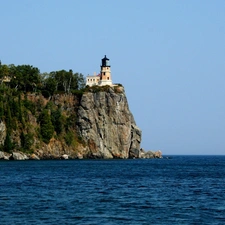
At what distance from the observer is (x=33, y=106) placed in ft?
532

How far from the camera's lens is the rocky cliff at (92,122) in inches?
6289

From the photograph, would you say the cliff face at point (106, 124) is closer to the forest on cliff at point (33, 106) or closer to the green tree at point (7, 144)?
the forest on cliff at point (33, 106)

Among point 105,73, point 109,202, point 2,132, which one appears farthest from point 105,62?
point 109,202

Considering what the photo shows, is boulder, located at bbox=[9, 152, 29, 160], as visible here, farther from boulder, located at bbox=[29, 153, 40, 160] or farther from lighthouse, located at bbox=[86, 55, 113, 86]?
lighthouse, located at bbox=[86, 55, 113, 86]

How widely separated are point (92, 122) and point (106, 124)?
5.06 metres

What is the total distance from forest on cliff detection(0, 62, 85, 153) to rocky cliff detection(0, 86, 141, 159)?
1.23 feet

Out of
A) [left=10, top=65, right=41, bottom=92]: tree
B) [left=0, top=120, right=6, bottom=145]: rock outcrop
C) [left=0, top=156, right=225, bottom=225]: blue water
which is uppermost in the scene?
[left=10, top=65, right=41, bottom=92]: tree

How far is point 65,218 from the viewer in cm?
4406

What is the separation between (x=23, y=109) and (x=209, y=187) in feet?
299

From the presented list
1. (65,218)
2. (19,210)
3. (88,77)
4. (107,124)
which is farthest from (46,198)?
(88,77)

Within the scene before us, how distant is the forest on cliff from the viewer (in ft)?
484

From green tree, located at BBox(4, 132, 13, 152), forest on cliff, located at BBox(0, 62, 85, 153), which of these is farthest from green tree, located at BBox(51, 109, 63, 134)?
green tree, located at BBox(4, 132, 13, 152)

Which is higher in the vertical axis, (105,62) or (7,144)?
(105,62)

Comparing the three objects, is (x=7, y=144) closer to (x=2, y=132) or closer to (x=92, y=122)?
(x=2, y=132)
